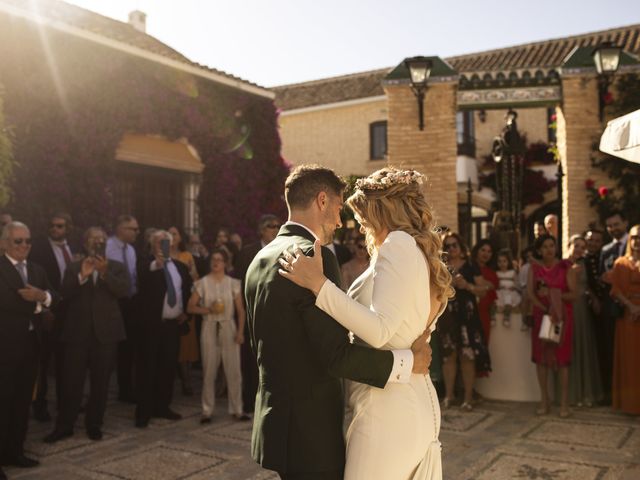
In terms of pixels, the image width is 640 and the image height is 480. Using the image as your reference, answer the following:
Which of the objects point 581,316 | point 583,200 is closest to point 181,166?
point 583,200

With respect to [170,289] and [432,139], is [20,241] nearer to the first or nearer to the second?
[170,289]

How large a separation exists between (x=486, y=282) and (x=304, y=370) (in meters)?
5.27

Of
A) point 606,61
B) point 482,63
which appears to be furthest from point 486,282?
point 482,63

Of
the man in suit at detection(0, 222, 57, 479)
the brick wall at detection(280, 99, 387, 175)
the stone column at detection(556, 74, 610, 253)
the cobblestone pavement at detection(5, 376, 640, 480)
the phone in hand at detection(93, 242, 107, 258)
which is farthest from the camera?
the brick wall at detection(280, 99, 387, 175)

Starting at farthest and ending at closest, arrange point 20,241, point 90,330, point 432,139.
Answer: point 432,139 → point 90,330 → point 20,241

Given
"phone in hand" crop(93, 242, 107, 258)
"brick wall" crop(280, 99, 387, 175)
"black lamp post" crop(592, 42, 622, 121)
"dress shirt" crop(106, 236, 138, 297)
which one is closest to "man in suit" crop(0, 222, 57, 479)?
"phone in hand" crop(93, 242, 107, 258)

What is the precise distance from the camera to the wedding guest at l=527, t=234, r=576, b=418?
22.4ft

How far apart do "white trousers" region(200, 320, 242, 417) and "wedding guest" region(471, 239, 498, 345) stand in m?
2.77

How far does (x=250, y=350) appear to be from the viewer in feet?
22.9

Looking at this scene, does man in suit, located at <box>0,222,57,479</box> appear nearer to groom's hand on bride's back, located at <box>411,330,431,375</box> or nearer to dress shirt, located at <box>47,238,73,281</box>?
dress shirt, located at <box>47,238,73,281</box>

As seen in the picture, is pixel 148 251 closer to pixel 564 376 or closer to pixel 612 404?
pixel 564 376

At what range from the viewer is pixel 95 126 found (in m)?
11.0

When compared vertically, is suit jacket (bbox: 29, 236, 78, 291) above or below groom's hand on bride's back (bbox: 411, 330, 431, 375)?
above

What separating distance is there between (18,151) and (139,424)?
5.31 meters
